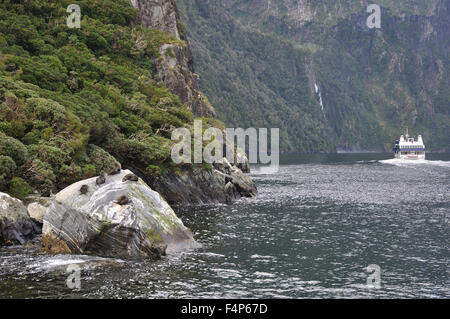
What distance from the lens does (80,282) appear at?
25.5 metres

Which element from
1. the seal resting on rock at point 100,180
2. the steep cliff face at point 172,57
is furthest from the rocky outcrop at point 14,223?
the steep cliff face at point 172,57

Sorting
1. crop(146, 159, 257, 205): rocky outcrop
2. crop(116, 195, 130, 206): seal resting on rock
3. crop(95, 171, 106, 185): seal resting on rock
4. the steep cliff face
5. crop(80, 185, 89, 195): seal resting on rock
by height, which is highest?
the steep cliff face

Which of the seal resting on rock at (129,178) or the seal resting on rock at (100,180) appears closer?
the seal resting on rock at (100,180)

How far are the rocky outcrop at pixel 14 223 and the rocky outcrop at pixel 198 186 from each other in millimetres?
21677

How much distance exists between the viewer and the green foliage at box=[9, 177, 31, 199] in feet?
125

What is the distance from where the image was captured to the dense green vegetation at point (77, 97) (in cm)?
4228

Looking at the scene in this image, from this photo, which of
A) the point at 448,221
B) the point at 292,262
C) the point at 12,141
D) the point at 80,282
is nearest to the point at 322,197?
the point at 448,221

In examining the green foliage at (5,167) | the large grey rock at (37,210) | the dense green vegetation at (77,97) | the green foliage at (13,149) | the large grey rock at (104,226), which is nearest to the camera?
the large grey rock at (104,226)

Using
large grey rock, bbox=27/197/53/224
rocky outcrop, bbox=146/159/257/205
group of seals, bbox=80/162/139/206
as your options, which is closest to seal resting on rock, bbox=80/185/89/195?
group of seals, bbox=80/162/139/206

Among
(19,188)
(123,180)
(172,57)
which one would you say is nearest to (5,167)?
(19,188)

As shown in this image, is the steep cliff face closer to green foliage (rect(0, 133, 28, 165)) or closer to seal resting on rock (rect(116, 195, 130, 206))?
green foliage (rect(0, 133, 28, 165))

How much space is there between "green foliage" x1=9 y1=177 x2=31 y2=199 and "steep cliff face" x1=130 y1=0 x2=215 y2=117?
45.1 m

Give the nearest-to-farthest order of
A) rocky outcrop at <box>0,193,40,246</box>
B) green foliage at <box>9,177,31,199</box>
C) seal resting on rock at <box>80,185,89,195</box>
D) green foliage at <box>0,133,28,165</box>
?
rocky outcrop at <box>0,193,40,246</box>, seal resting on rock at <box>80,185,89,195</box>, green foliage at <box>9,177,31,199</box>, green foliage at <box>0,133,28,165</box>

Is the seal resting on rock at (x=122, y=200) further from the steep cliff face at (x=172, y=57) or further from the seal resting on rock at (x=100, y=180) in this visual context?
the steep cliff face at (x=172, y=57)
